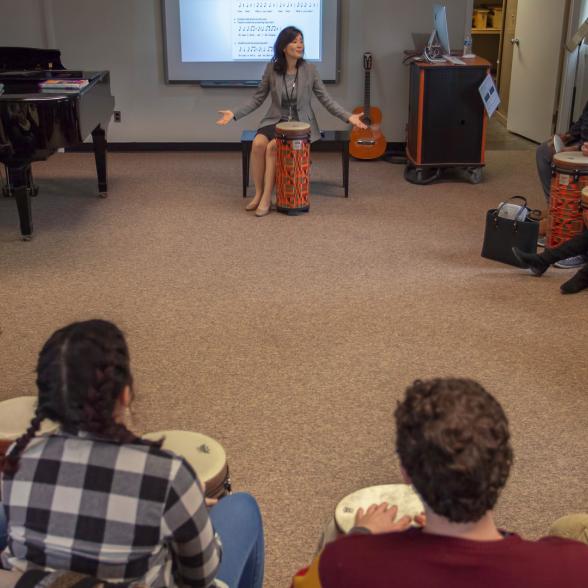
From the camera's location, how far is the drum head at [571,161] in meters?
4.21

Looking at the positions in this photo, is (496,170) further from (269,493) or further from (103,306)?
(269,493)

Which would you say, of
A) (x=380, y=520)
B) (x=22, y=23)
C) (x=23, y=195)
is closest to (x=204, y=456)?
(x=380, y=520)

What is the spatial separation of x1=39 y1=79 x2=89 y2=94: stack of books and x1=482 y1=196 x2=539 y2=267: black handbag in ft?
7.43

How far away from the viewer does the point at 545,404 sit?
2902mm

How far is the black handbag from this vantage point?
418cm

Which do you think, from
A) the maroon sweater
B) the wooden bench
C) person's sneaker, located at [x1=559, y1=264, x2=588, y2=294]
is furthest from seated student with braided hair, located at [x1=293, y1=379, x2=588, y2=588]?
the wooden bench

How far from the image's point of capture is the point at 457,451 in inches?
45.4

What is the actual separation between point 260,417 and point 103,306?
1238 millimetres

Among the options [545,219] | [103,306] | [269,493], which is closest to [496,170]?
[545,219]

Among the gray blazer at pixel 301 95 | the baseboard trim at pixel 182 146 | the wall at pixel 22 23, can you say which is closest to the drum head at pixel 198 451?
the gray blazer at pixel 301 95

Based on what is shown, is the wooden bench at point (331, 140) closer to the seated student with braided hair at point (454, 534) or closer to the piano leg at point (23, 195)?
the piano leg at point (23, 195)

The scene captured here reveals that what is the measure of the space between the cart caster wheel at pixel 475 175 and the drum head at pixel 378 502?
449 cm

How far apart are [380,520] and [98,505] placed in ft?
1.64

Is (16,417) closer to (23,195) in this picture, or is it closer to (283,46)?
(23,195)
